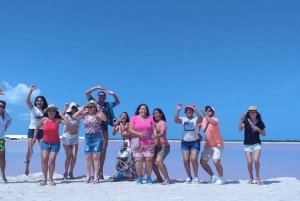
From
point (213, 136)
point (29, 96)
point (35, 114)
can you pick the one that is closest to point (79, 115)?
point (35, 114)

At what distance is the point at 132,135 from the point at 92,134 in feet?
2.89

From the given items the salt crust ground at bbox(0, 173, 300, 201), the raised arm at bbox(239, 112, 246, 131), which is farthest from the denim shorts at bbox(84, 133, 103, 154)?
the raised arm at bbox(239, 112, 246, 131)

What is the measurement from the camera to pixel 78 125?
7.34 metres

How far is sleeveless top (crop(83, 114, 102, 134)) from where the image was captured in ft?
21.9

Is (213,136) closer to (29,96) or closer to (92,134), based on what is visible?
(92,134)

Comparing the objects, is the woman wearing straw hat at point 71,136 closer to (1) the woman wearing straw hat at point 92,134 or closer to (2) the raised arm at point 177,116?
(1) the woman wearing straw hat at point 92,134

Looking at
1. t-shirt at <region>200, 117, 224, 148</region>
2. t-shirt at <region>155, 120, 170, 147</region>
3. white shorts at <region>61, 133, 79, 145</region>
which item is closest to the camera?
t-shirt at <region>155, 120, 170, 147</region>

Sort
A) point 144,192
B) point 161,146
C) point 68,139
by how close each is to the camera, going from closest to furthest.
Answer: point 144,192
point 161,146
point 68,139

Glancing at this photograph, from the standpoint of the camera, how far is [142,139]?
6445mm

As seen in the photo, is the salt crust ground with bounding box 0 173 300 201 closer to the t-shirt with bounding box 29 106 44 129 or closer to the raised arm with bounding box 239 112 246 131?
the raised arm with bounding box 239 112 246 131

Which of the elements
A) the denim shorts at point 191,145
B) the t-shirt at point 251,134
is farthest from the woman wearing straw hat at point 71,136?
the t-shirt at point 251,134

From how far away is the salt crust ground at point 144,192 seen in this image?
16.6ft

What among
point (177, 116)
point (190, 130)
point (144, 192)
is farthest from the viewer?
point (177, 116)

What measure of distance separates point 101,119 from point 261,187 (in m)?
3.67
